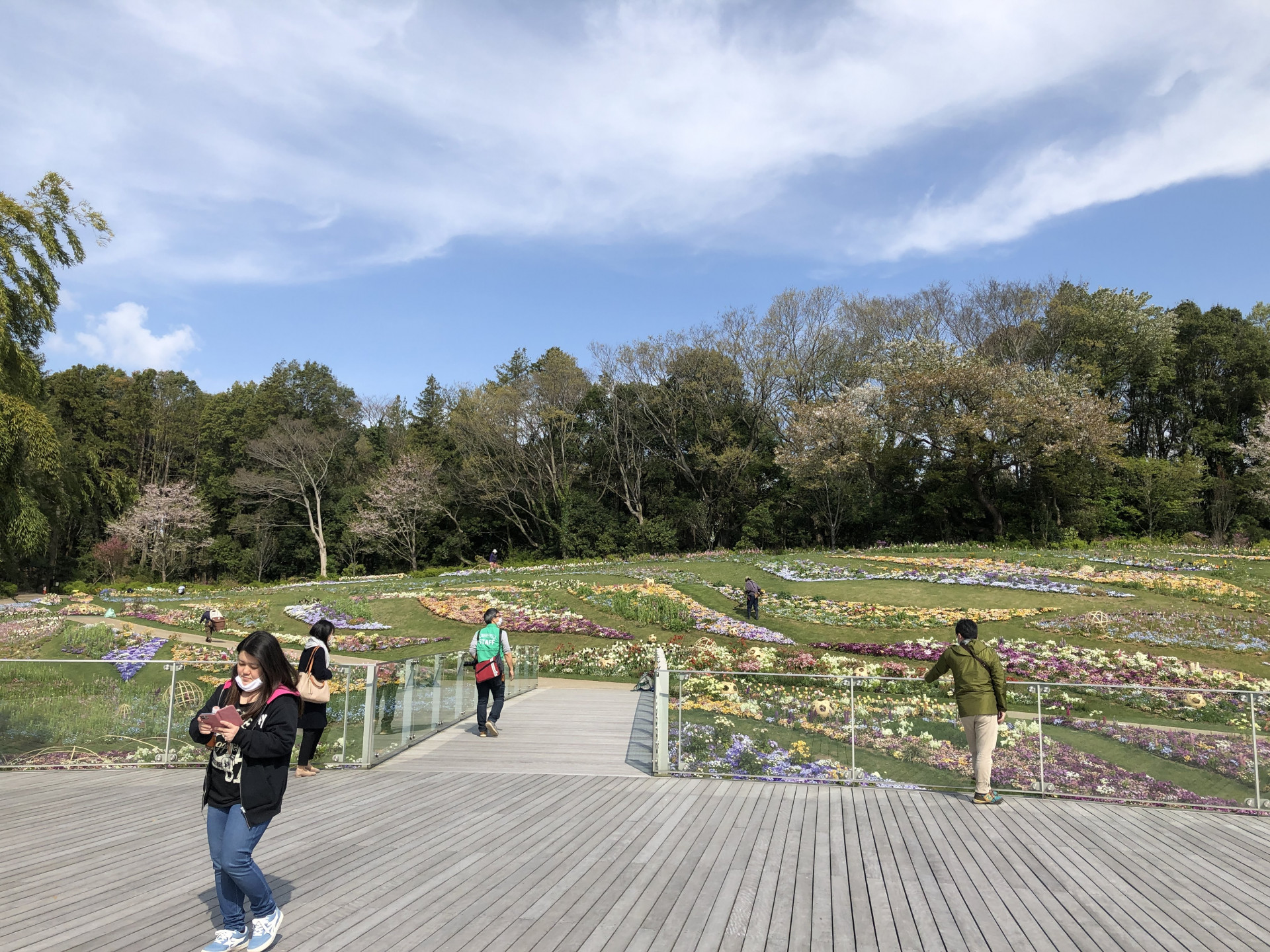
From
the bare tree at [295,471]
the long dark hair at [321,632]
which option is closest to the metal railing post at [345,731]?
the long dark hair at [321,632]

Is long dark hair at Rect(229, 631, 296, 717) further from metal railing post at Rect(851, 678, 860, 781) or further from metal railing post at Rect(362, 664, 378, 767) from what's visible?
metal railing post at Rect(851, 678, 860, 781)

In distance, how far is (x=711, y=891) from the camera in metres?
4.71

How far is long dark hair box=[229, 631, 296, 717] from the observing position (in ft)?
12.3

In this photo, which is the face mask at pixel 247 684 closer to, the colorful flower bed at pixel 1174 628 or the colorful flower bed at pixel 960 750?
the colorful flower bed at pixel 960 750

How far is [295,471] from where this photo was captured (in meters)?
50.9

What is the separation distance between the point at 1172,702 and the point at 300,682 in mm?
8645

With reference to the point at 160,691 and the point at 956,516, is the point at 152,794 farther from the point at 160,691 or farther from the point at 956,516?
the point at 956,516

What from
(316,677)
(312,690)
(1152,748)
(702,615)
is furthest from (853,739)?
(702,615)

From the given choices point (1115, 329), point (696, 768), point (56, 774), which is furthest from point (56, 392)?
point (1115, 329)

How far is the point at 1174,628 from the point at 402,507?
4227 cm

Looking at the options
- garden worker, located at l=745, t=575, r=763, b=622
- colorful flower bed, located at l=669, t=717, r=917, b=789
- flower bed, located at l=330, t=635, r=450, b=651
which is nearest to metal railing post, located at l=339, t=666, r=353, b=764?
colorful flower bed, located at l=669, t=717, r=917, b=789

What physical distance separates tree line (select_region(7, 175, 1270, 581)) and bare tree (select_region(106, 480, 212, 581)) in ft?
0.59

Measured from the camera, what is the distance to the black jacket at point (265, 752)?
143 inches

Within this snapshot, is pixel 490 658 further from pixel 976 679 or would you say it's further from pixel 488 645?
pixel 976 679
